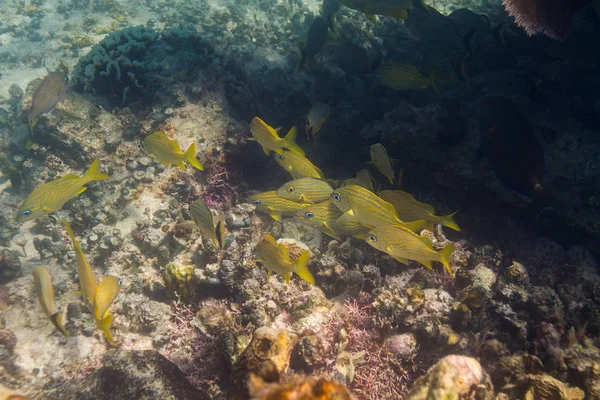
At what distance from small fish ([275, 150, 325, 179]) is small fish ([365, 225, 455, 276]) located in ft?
4.58

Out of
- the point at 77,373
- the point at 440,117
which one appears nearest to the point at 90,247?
the point at 77,373

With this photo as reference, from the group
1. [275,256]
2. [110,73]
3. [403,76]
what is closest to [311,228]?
[275,256]

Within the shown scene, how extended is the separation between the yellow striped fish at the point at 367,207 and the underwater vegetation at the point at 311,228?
0.08 feet

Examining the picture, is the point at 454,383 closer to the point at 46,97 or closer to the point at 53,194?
the point at 53,194

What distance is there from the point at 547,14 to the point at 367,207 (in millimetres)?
3799

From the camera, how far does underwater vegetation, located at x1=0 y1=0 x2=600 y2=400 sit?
324 centimetres

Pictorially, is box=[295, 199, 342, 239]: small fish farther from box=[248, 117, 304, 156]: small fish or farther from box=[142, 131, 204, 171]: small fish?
box=[142, 131, 204, 171]: small fish

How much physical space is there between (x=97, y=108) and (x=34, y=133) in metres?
1.12

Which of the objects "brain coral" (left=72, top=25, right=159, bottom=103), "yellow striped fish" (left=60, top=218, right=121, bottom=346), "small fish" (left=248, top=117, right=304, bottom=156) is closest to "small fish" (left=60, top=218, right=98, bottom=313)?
"yellow striped fish" (left=60, top=218, right=121, bottom=346)

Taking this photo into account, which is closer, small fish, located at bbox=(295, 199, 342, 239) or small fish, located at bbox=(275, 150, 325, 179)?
small fish, located at bbox=(295, 199, 342, 239)

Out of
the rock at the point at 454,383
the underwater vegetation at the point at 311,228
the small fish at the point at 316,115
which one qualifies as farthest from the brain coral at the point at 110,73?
the rock at the point at 454,383

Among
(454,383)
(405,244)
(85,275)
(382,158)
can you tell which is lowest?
(85,275)

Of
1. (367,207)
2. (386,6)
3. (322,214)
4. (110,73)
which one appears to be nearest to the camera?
(367,207)

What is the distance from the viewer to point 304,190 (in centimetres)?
411
